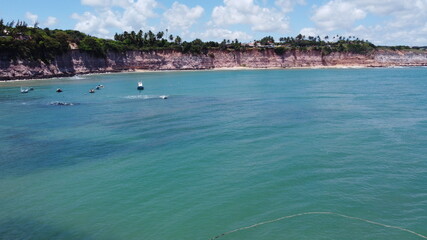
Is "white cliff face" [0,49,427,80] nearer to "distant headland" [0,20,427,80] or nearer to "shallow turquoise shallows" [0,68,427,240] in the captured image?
"distant headland" [0,20,427,80]

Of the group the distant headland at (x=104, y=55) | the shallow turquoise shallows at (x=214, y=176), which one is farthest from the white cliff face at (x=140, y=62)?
the shallow turquoise shallows at (x=214, y=176)

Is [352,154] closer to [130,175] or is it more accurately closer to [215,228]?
[215,228]

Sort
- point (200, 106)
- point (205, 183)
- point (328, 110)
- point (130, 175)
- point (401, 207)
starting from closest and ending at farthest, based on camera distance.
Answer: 1. point (401, 207)
2. point (205, 183)
3. point (130, 175)
4. point (328, 110)
5. point (200, 106)

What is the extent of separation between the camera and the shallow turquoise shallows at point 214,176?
17.3 m

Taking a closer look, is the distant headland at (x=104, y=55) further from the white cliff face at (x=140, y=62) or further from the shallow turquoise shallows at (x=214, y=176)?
the shallow turquoise shallows at (x=214, y=176)

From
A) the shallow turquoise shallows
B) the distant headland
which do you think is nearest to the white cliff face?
the distant headland

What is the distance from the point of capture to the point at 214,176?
77.5 ft

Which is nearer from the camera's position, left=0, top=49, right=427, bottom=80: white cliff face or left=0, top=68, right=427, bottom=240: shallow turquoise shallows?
left=0, top=68, right=427, bottom=240: shallow turquoise shallows

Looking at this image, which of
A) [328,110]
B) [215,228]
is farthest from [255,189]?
[328,110]

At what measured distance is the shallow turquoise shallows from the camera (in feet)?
56.9

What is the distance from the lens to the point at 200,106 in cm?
5450

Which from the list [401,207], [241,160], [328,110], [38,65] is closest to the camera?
[401,207]

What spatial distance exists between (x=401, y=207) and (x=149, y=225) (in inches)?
513

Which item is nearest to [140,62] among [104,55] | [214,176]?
[104,55]
